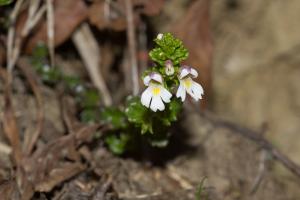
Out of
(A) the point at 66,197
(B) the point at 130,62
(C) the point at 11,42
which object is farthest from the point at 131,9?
(A) the point at 66,197

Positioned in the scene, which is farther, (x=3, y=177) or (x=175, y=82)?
(x=3, y=177)

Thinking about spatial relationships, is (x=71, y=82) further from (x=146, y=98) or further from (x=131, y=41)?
(x=146, y=98)

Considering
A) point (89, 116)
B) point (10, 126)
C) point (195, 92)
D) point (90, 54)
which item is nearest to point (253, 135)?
point (89, 116)

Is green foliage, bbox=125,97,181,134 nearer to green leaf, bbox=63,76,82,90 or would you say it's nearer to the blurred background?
the blurred background

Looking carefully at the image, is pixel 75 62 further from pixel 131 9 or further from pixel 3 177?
pixel 3 177

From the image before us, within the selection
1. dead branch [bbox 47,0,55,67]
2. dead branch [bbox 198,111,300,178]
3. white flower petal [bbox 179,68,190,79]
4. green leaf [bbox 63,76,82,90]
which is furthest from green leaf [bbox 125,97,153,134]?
dead branch [bbox 198,111,300,178]
